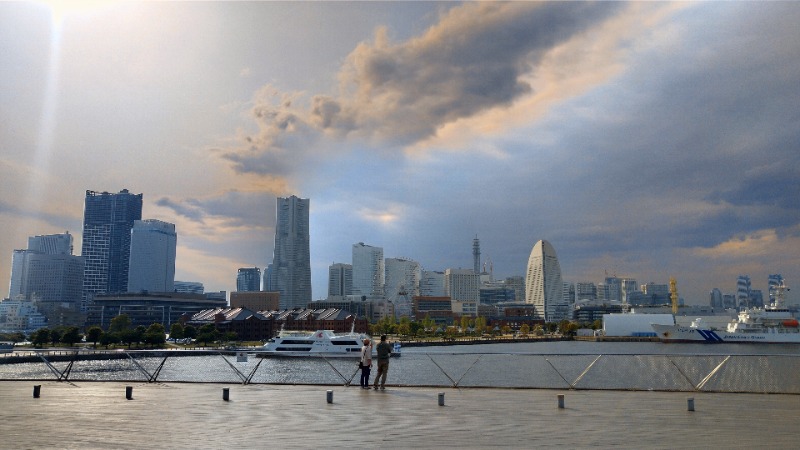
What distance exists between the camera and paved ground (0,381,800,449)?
44.8 ft

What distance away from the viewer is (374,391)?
23.6 m

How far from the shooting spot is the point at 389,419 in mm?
16641

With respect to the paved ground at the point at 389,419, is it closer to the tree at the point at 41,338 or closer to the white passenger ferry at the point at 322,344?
the white passenger ferry at the point at 322,344

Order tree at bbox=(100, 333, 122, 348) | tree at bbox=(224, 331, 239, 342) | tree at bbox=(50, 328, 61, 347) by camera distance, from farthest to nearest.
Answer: tree at bbox=(224, 331, 239, 342)
tree at bbox=(50, 328, 61, 347)
tree at bbox=(100, 333, 122, 348)

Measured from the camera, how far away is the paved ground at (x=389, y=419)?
44.8 ft

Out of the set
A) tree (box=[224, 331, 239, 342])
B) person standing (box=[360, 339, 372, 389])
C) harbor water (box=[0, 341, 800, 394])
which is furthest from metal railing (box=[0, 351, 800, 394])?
tree (box=[224, 331, 239, 342])

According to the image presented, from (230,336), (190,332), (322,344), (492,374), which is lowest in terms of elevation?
(230,336)

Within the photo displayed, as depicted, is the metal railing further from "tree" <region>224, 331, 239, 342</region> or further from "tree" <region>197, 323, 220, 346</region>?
"tree" <region>224, 331, 239, 342</region>

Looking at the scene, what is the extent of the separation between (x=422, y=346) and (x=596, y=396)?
16619 centimetres

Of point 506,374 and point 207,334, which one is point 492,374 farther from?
point 207,334

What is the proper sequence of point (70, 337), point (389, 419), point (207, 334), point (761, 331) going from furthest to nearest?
point (761, 331), point (207, 334), point (70, 337), point (389, 419)

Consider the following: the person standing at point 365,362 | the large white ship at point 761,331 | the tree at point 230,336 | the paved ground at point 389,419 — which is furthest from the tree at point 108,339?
the large white ship at point 761,331

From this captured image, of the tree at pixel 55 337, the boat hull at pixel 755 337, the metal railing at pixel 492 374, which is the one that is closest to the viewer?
the metal railing at pixel 492 374

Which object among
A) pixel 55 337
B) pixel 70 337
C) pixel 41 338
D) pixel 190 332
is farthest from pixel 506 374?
pixel 41 338
